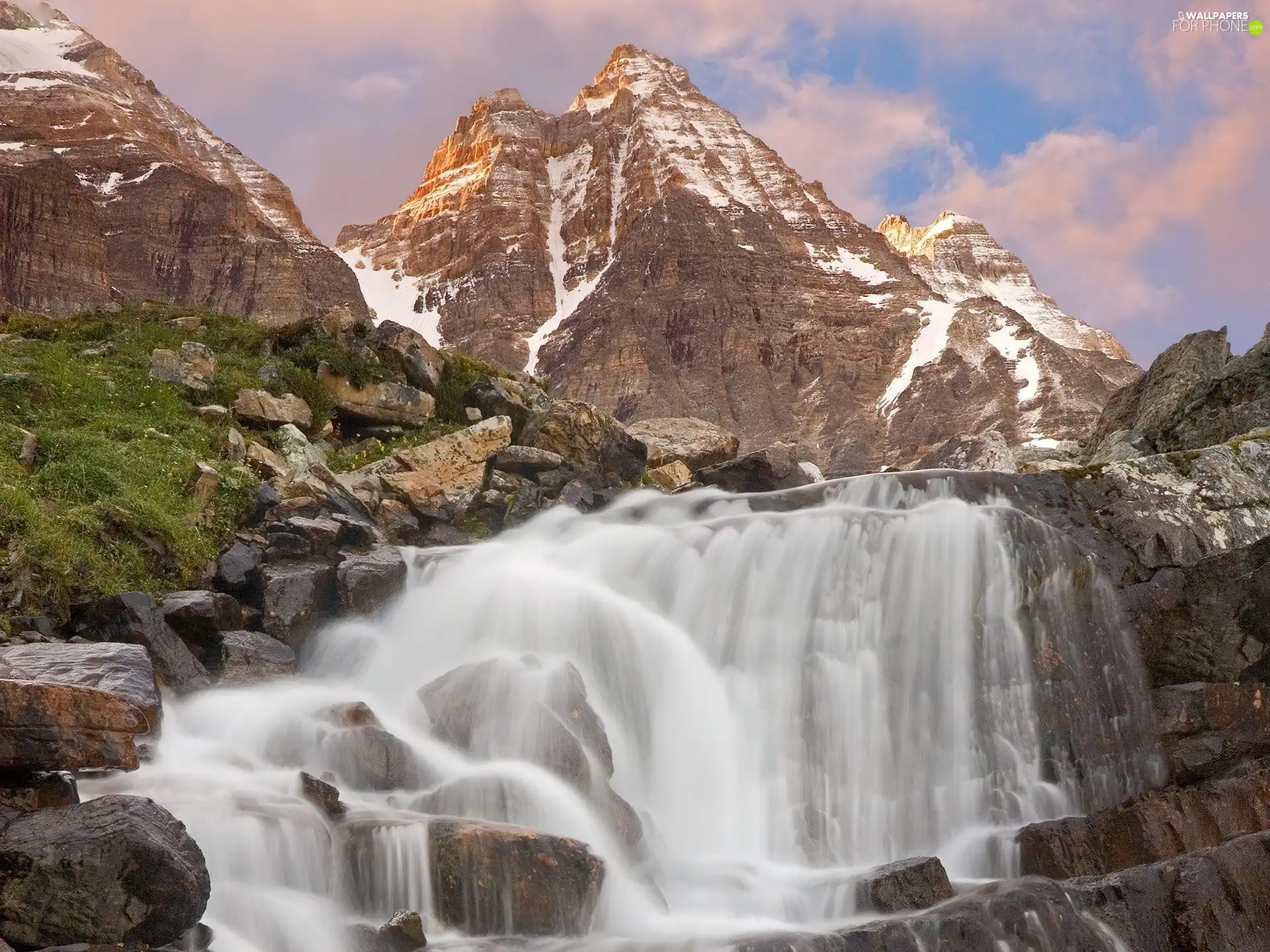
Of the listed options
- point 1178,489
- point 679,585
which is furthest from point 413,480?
point 1178,489

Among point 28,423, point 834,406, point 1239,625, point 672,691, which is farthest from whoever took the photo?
point 834,406

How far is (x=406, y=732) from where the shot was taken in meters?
8.95

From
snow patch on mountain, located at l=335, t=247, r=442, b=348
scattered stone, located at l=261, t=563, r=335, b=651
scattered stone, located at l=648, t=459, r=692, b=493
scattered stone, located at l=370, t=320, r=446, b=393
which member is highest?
snow patch on mountain, located at l=335, t=247, r=442, b=348

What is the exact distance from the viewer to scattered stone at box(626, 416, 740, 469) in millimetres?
20250

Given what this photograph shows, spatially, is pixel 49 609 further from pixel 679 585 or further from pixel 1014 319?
pixel 1014 319

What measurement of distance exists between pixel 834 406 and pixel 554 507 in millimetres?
68010

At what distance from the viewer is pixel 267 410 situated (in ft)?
50.5

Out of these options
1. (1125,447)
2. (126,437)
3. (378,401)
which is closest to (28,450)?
(126,437)

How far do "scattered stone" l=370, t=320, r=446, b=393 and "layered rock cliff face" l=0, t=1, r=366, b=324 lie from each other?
783 inches

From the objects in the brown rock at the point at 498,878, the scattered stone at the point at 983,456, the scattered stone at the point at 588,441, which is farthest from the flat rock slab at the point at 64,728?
the scattered stone at the point at 983,456

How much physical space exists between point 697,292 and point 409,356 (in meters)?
77.0

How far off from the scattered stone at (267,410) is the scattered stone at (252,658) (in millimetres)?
5927

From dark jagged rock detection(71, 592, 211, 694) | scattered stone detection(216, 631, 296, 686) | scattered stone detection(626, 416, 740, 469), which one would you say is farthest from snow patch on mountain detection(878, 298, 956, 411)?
dark jagged rock detection(71, 592, 211, 694)

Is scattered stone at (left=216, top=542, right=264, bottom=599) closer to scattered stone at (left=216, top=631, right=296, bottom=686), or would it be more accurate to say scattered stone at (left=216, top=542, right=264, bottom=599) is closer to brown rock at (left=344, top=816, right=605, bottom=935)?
scattered stone at (left=216, top=631, right=296, bottom=686)
